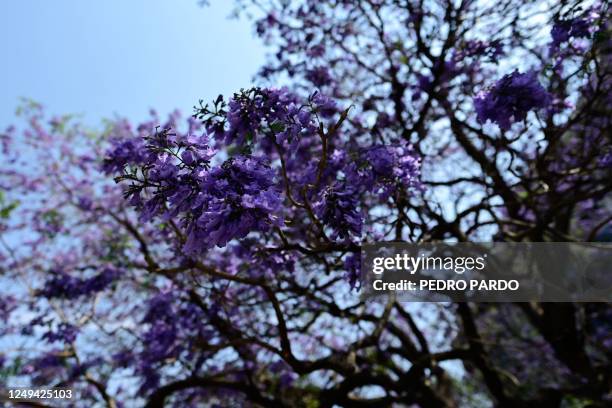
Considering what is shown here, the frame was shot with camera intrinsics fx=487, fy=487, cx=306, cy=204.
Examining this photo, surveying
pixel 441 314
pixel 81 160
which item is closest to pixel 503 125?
pixel 441 314

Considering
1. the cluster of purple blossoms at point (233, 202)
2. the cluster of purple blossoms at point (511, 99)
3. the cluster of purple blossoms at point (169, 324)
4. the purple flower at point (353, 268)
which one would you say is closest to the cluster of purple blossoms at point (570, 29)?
the cluster of purple blossoms at point (511, 99)

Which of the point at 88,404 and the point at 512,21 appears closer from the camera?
the point at 512,21

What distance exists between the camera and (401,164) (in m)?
4.01

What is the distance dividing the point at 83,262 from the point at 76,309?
292 centimetres

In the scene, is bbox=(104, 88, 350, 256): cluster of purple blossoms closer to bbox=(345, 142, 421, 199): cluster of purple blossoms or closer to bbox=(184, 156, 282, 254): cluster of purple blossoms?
bbox=(184, 156, 282, 254): cluster of purple blossoms

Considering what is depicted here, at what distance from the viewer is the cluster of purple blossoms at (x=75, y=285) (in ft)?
23.8

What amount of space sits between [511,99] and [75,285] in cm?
642

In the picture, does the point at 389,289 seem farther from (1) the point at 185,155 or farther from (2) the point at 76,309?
(2) the point at 76,309

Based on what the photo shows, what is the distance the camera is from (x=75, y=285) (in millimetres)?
7262

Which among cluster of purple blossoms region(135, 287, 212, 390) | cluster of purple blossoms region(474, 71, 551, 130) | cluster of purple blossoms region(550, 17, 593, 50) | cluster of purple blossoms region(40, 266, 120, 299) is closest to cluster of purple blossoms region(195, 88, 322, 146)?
cluster of purple blossoms region(474, 71, 551, 130)

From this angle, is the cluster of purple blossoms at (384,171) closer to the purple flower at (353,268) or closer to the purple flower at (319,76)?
the purple flower at (353,268)

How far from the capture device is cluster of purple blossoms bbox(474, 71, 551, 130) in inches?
155
